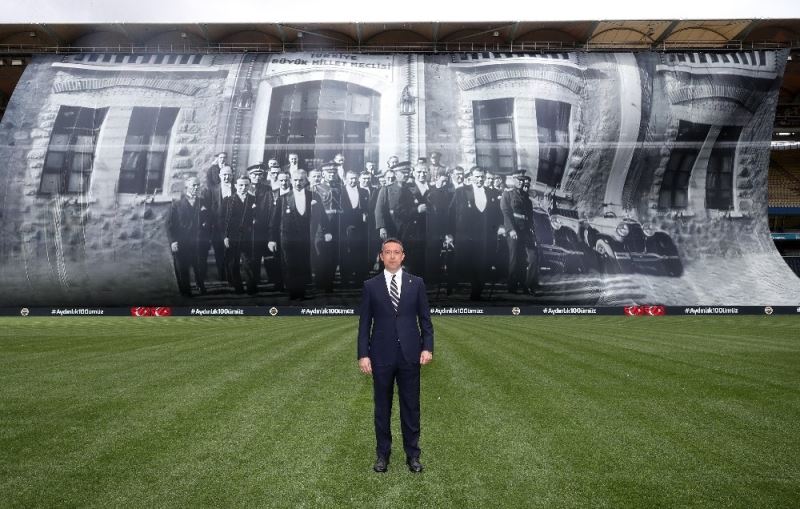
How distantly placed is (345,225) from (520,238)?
959 cm

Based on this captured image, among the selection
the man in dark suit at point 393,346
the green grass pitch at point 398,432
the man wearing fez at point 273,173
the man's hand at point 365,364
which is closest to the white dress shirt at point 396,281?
the man in dark suit at point 393,346

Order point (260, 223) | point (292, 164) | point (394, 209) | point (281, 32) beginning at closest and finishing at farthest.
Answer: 1. point (260, 223)
2. point (394, 209)
3. point (292, 164)
4. point (281, 32)

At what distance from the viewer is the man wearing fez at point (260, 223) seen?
100 ft

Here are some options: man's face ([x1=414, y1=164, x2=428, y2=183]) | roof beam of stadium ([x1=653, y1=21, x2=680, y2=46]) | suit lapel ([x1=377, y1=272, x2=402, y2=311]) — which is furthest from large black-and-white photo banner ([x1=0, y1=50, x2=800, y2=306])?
suit lapel ([x1=377, y1=272, x2=402, y2=311])

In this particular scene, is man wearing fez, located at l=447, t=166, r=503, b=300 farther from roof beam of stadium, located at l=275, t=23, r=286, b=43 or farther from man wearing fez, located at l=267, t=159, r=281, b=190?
roof beam of stadium, located at l=275, t=23, r=286, b=43

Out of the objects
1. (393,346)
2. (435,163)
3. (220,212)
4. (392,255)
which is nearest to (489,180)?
(435,163)

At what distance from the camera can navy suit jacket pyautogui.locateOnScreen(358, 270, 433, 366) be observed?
5.06 metres

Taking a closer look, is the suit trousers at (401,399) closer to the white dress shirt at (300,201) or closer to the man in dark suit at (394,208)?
the man in dark suit at (394,208)

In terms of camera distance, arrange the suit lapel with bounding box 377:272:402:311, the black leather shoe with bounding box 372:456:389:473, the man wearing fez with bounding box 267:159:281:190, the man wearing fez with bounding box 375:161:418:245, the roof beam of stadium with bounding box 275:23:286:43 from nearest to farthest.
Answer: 1. the black leather shoe with bounding box 372:456:389:473
2. the suit lapel with bounding box 377:272:402:311
3. the man wearing fez with bounding box 375:161:418:245
4. the man wearing fez with bounding box 267:159:281:190
5. the roof beam of stadium with bounding box 275:23:286:43

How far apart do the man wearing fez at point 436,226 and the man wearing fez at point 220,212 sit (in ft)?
36.2

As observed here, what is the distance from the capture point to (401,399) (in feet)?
16.7

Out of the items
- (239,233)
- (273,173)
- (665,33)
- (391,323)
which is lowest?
(391,323)

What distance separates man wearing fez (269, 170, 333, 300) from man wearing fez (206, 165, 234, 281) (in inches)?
106

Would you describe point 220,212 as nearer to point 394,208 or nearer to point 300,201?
point 300,201
